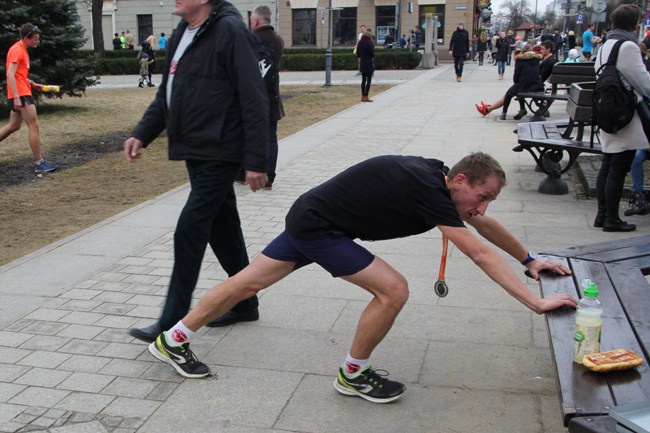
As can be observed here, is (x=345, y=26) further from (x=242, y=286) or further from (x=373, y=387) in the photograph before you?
(x=373, y=387)

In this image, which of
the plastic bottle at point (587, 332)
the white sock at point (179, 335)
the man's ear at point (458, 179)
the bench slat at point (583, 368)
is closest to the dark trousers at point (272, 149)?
the white sock at point (179, 335)

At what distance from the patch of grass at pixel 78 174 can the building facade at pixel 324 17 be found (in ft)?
99.3

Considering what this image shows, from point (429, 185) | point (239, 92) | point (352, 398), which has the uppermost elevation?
point (239, 92)

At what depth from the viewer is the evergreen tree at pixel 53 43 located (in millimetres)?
15336

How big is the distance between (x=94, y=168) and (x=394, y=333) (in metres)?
7.29

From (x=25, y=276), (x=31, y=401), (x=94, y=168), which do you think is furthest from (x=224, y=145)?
(x=94, y=168)

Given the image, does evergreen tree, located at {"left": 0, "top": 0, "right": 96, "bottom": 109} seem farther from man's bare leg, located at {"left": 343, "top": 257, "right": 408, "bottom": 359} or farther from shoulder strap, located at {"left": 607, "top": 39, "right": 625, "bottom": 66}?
man's bare leg, located at {"left": 343, "top": 257, "right": 408, "bottom": 359}

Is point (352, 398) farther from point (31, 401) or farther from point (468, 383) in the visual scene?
point (31, 401)

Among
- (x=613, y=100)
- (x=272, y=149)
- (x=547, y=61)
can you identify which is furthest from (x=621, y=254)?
(x=547, y=61)

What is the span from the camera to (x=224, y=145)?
13.2 feet

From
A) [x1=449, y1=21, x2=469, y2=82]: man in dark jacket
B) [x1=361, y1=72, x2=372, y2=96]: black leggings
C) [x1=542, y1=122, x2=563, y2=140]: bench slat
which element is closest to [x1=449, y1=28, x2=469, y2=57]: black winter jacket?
[x1=449, y1=21, x2=469, y2=82]: man in dark jacket

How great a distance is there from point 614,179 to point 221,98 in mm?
3953

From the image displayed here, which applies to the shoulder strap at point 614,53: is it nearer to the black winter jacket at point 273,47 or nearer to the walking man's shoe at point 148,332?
the black winter jacket at point 273,47

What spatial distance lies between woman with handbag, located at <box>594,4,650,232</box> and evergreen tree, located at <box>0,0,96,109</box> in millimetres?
12370
